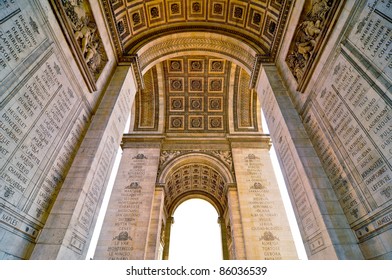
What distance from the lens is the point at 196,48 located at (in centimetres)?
942

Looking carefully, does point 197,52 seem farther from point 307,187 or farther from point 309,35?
point 307,187

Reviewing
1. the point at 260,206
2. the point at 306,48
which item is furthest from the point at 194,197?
the point at 306,48

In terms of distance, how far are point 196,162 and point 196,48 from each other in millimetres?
7495

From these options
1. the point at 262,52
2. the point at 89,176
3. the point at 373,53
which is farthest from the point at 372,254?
the point at 262,52

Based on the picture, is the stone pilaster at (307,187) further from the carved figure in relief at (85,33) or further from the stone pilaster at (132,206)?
the stone pilaster at (132,206)

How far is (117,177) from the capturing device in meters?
11.1

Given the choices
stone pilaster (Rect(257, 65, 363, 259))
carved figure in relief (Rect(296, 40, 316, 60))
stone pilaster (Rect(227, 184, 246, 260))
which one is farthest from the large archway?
carved figure in relief (Rect(296, 40, 316, 60))

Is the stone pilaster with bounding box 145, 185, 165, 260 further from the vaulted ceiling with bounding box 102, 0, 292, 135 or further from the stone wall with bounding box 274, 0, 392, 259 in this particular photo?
the stone wall with bounding box 274, 0, 392, 259

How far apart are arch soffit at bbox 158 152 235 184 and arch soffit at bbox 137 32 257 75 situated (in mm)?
6295

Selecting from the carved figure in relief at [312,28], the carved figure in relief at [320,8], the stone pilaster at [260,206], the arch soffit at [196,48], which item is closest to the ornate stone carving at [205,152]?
the stone pilaster at [260,206]

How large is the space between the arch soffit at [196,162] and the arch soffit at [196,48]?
20.7 feet

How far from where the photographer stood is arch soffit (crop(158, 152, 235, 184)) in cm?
1202

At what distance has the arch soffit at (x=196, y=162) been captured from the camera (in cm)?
1202
